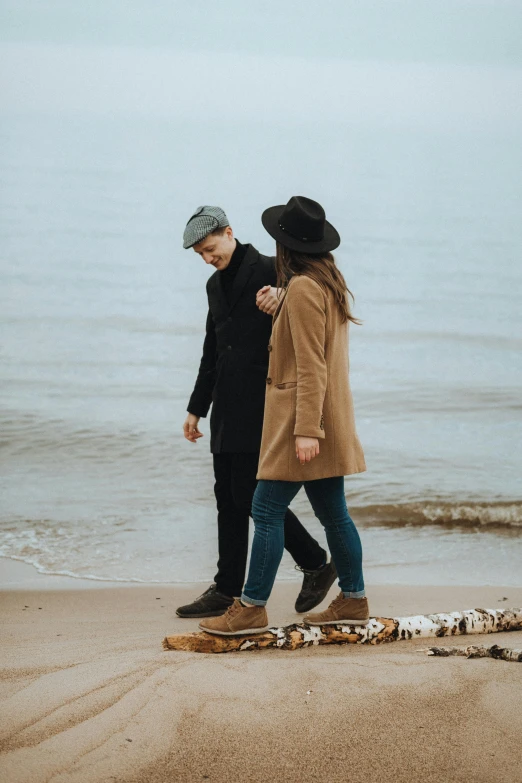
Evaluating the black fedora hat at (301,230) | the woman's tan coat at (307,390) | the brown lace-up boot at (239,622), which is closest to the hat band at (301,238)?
the black fedora hat at (301,230)

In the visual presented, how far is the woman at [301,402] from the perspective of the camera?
9.14 feet

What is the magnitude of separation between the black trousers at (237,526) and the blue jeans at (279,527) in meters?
0.36

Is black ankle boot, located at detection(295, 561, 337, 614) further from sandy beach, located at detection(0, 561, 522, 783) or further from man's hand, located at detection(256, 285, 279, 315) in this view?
man's hand, located at detection(256, 285, 279, 315)

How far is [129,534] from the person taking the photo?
555 centimetres

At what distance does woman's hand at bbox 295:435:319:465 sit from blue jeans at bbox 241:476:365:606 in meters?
0.18

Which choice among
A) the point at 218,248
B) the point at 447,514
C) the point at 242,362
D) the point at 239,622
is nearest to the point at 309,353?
the point at 242,362

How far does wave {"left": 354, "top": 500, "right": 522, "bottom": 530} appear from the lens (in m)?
6.11

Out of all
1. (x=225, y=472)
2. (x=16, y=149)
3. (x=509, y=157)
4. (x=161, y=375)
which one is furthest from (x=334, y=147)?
(x=225, y=472)

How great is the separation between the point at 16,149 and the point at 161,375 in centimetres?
1829

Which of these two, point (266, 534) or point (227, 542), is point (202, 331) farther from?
point (266, 534)

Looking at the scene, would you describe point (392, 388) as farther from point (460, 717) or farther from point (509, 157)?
point (509, 157)

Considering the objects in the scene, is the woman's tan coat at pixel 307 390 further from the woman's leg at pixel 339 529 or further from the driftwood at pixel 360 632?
the driftwood at pixel 360 632

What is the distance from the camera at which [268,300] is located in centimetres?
301

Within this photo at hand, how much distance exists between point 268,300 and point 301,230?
0.86 ft
